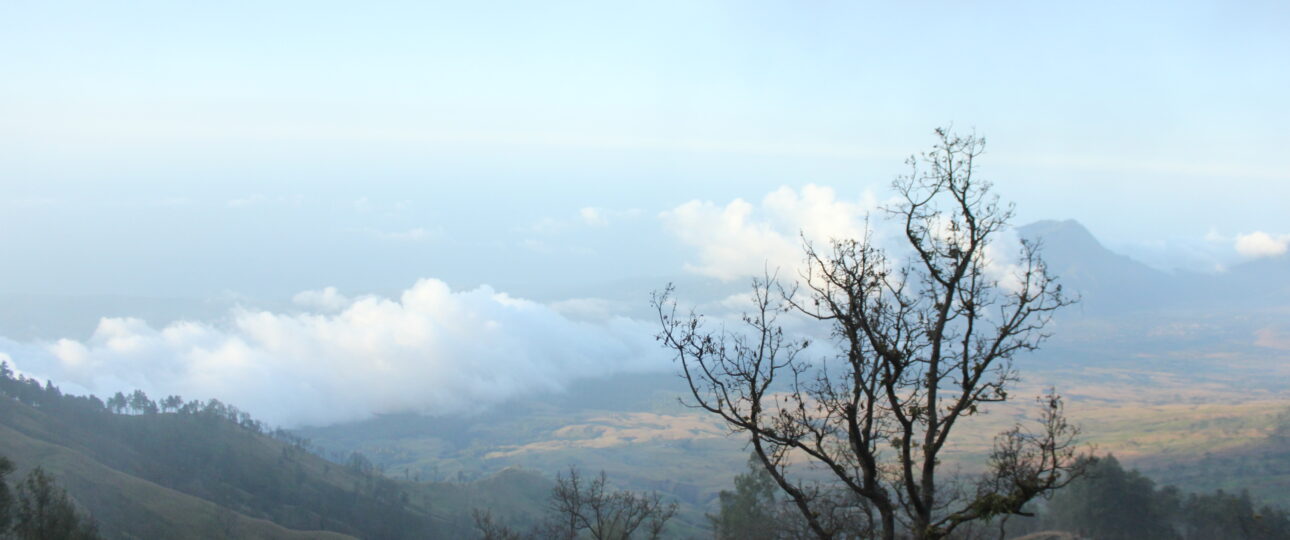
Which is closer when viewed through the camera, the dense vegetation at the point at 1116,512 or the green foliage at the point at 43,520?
the green foliage at the point at 43,520

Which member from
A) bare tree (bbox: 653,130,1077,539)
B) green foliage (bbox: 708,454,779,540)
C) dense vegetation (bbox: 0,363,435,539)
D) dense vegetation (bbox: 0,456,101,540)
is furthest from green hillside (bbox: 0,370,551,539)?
bare tree (bbox: 653,130,1077,539)

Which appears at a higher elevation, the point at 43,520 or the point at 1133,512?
the point at 43,520

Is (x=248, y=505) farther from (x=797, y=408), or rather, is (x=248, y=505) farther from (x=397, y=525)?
(x=797, y=408)

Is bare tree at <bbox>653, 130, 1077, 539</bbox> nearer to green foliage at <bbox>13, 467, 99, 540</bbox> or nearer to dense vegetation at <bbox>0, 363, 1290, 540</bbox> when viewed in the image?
dense vegetation at <bbox>0, 363, 1290, 540</bbox>

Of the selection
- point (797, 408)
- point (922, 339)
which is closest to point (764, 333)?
point (797, 408)

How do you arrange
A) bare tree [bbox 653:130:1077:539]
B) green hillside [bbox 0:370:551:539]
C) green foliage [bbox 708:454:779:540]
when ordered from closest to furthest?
bare tree [bbox 653:130:1077:539] → green foliage [bbox 708:454:779:540] → green hillside [bbox 0:370:551:539]

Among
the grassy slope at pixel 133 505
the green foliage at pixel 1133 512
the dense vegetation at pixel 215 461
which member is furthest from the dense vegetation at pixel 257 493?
the dense vegetation at pixel 215 461

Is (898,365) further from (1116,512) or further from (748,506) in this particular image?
(1116,512)

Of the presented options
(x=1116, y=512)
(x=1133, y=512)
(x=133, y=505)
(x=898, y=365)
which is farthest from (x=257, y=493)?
(x=898, y=365)

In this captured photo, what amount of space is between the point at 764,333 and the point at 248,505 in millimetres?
115523

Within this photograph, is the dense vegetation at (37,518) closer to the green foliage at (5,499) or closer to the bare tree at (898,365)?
the green foliage at (5,499)

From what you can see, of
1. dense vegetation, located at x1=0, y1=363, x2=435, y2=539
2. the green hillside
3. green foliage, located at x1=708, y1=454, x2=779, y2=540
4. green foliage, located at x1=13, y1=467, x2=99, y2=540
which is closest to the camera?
green foliage, located at x1=13, y1=467, x2=99, y2=540

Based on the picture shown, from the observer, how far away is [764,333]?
1135 cm

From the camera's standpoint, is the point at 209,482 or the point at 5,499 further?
the point at 209,482
